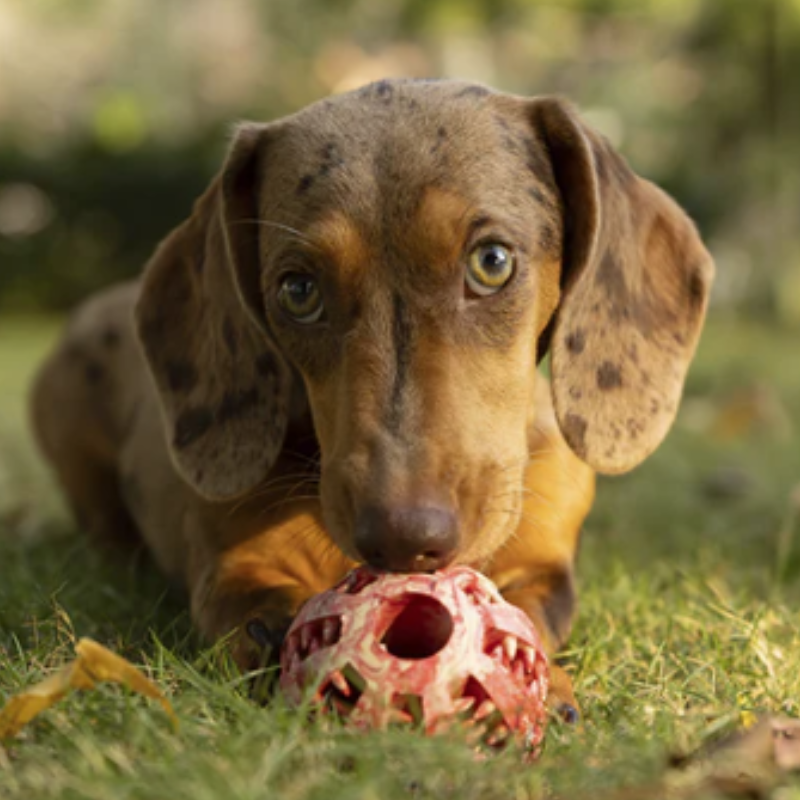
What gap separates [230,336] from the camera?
3719 mm

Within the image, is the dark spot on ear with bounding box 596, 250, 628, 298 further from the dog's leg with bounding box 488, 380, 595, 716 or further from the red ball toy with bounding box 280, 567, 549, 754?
the red ball toy with bounding box 280, 567, 549, 754

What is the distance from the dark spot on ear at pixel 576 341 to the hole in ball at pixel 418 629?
1.03 meters

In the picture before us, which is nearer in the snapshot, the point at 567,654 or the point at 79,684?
the point at 79,684

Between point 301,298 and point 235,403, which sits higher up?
point 301,298

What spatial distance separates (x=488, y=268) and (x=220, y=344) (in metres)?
0.90

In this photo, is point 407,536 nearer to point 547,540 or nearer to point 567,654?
point 567,654

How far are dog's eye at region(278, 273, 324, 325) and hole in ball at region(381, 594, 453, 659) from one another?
86cm

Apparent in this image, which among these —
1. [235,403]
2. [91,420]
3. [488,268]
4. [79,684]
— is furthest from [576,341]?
[91,420]

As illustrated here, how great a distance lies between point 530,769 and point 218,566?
4.41ft

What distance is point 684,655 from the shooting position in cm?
334

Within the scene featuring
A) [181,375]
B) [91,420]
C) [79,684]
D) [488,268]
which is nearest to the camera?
[79,684]

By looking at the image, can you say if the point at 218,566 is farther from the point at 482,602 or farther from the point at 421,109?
the point at 421,109

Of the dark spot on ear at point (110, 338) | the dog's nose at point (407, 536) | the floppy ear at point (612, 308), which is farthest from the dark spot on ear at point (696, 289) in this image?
the dark spot on ear at point (110, 338)

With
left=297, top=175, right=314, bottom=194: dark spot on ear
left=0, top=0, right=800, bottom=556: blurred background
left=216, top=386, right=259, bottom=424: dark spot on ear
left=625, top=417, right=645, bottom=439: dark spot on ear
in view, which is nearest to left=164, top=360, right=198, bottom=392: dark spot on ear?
left=216, top=386, right=259, bottom=424: dark spot on ear
